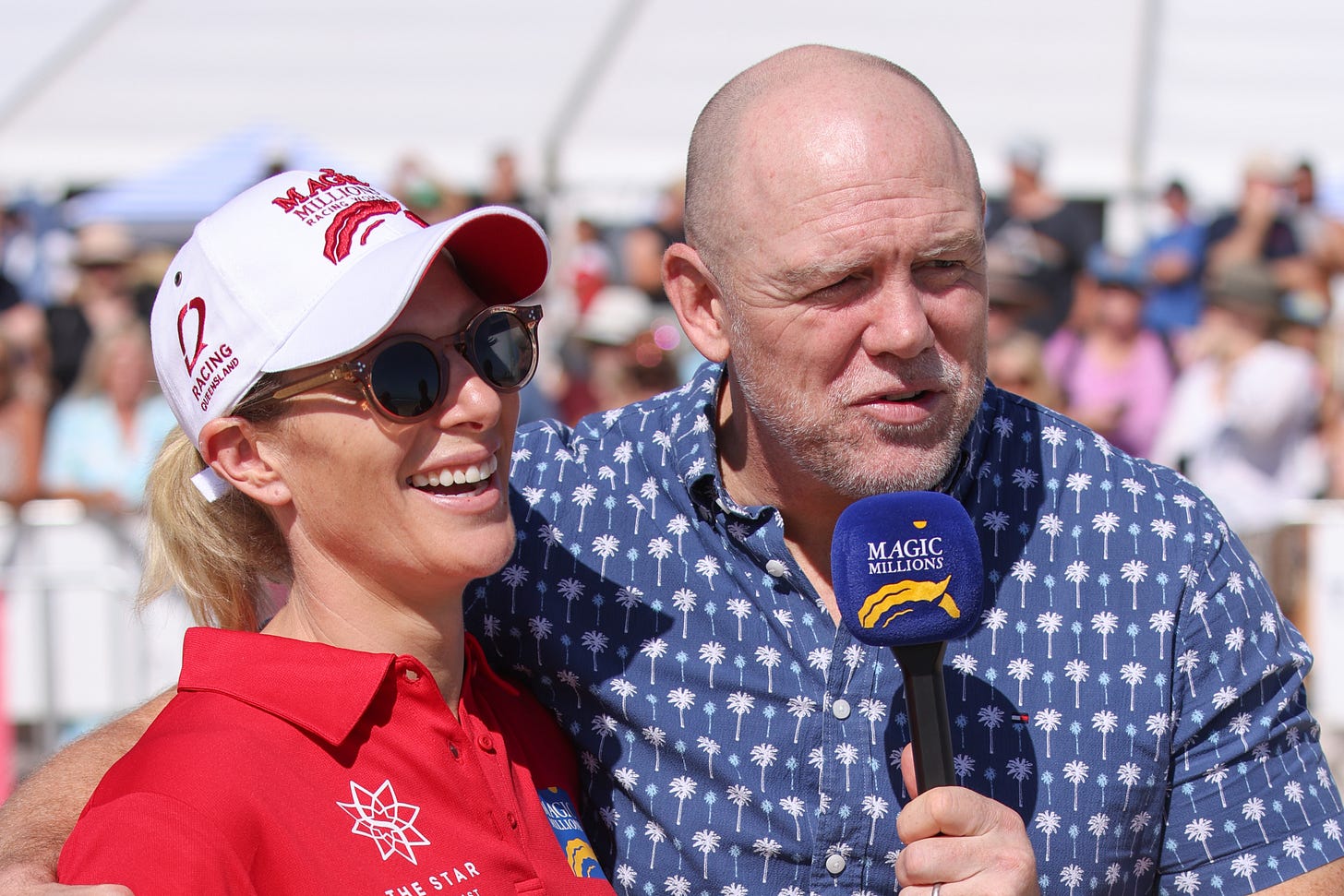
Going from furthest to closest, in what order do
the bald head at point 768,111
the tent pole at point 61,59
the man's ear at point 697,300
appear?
the tent pole at point 61,59
the man's ear at point 697,300
the bald head at point 768,111

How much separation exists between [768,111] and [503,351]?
78cm

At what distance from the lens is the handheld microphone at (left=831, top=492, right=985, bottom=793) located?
220cm

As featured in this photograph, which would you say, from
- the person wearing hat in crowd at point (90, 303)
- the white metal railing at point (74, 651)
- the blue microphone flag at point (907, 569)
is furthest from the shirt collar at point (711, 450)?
the person wearing hat in crowd at point (90, 303)

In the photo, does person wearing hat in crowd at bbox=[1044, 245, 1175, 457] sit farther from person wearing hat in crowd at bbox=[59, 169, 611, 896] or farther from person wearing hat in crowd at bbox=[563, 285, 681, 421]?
person wearing hat in crowd at bbox=[59, 169, 611, 896]

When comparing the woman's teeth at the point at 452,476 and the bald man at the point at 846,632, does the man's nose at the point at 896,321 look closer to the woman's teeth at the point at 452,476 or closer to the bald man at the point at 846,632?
the bald man at the point at 846,632

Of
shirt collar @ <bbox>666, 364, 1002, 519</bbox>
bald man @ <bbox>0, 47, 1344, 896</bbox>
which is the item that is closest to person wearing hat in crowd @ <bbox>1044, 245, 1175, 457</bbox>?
shirt collar @ <bbox>666, 364, 1002, 519</bbox>

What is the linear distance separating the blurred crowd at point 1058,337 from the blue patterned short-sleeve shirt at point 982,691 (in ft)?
14.2

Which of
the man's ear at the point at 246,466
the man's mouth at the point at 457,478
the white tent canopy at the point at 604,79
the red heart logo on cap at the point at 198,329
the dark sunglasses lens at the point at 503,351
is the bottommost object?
the white tent canopy at the point at 604,79

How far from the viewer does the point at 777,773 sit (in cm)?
265

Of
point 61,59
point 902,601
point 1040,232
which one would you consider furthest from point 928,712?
point 61,59

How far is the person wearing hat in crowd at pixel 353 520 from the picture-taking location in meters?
2.23

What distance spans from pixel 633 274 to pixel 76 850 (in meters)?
9.71

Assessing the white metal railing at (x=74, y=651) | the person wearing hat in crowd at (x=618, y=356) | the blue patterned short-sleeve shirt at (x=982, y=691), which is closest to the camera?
the blue patterned short-sleeve shirt at (x=982, y=691)

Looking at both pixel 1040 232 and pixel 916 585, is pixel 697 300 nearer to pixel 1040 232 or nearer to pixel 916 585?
pixel 916 585
